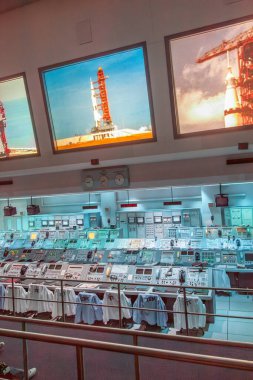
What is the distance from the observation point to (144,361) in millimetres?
3355

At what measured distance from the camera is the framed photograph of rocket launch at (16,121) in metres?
4.54

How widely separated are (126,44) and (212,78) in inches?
44.7

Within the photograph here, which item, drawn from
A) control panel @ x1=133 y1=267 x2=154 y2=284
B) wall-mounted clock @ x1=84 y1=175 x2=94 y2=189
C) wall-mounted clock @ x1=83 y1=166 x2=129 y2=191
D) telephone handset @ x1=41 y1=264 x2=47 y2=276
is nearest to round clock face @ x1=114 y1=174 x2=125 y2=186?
wall-mounted clock @ x1=83 y1=166 x2=129 y2=191

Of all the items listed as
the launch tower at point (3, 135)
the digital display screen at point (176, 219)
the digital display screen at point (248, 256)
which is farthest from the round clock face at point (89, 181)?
the digital display screen at point (176, 219)

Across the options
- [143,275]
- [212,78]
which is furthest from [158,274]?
[212,78]

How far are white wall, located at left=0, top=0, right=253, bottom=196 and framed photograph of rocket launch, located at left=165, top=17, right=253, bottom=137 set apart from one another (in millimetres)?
98

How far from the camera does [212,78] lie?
3797 mm

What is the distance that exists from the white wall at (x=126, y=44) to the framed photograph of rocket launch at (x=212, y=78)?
3.9 inches

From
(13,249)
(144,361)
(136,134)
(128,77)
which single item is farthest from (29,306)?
(128,77)

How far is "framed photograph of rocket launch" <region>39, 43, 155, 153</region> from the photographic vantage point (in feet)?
13.2

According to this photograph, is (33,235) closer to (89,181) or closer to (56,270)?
(56,270)

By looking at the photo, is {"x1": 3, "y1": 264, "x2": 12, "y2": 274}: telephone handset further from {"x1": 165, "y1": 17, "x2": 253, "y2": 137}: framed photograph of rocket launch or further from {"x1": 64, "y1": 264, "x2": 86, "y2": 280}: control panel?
{"x1": 165, "y1": 17, "x2": 253, "y2": 137}: framed photograph of rocket launch

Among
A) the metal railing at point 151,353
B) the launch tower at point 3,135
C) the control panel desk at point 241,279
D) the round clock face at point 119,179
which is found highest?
the launch tower at point 3,135

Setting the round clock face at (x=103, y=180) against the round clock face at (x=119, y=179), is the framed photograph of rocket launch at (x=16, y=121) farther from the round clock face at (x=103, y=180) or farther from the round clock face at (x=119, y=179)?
the round clock face at (x=119, y=179)
